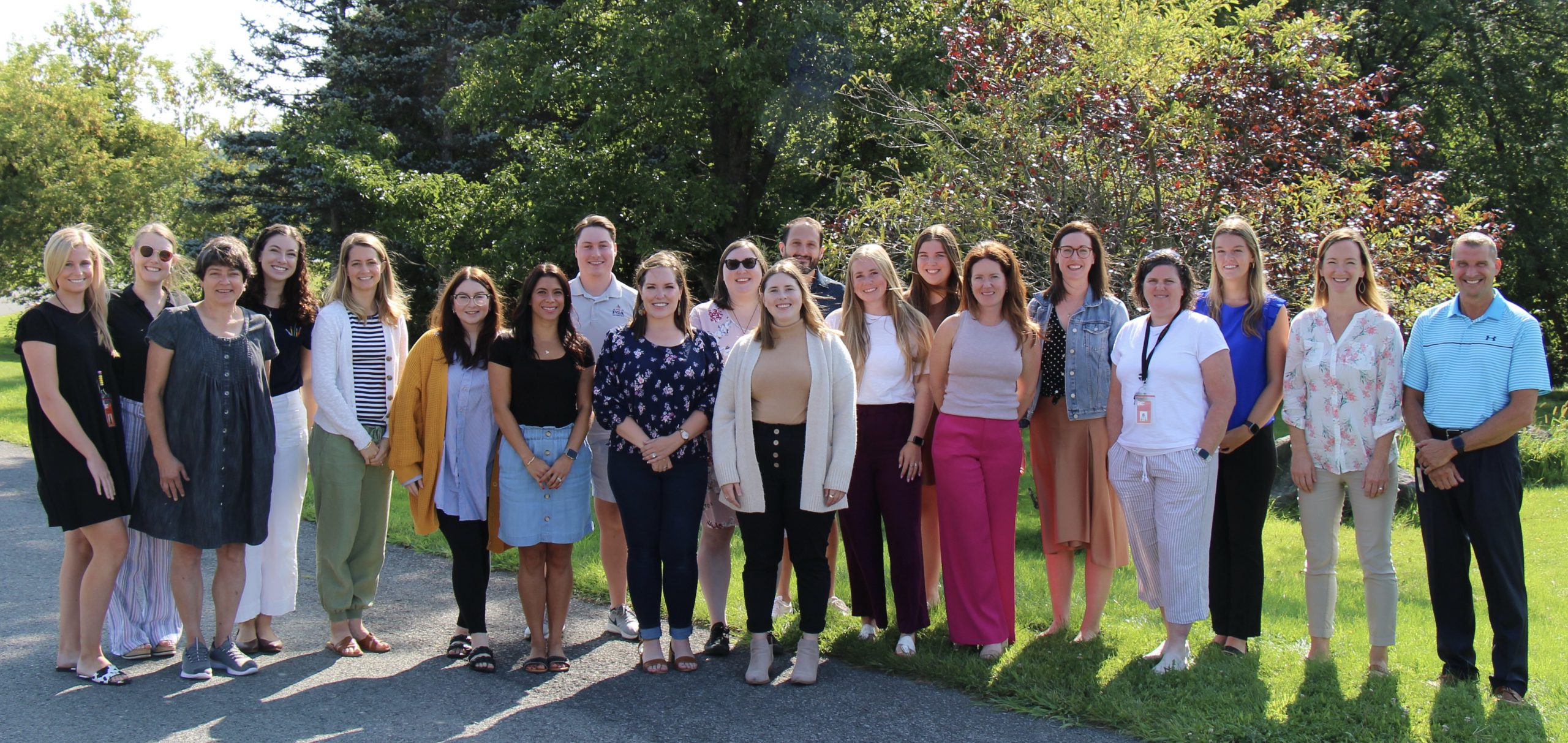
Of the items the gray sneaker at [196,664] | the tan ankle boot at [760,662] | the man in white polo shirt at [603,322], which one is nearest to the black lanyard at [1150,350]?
the tan ankle boot at [760,662]

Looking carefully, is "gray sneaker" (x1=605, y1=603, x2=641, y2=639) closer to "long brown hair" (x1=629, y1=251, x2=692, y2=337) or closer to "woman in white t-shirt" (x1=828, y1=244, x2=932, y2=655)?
"woman in white t-shirt" (x1=828, y1=244, x2=932, y2=655)

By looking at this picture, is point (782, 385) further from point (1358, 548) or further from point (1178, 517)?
point (1358, 548)

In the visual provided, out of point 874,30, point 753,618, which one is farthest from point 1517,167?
point 753,618

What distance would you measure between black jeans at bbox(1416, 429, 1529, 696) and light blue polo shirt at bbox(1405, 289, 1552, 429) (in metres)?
0.15

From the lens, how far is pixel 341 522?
5.50m

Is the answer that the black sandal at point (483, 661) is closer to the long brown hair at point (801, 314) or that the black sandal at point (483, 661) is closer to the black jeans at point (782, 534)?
the black jeans at point (782, 534)

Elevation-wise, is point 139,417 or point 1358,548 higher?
point 139,417

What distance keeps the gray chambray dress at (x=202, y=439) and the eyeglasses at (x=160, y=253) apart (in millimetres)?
358

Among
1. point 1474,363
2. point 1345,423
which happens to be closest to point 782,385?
point 1345,423

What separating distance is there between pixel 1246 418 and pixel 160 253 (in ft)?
17.4

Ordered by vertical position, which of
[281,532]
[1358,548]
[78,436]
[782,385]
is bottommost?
[1358,548]

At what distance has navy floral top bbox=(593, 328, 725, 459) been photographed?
205 inches

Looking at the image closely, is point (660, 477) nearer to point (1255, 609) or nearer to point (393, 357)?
point (393, 357)

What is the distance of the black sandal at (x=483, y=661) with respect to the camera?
5.19m
